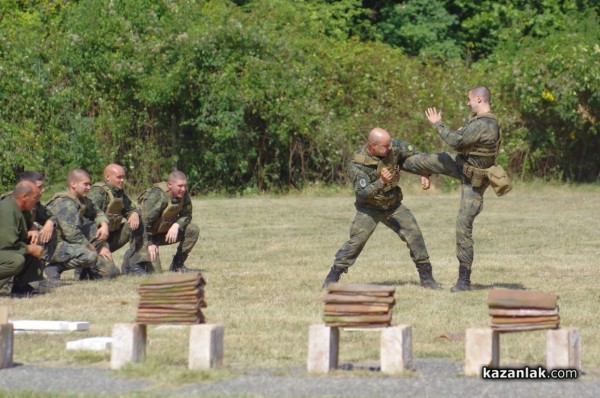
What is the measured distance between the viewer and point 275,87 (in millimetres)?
29891

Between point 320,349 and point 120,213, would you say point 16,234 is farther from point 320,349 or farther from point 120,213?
point 320,349

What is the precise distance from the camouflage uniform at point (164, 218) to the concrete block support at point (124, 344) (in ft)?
22.5

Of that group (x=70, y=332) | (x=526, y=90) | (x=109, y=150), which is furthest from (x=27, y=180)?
(x=526, y=90)

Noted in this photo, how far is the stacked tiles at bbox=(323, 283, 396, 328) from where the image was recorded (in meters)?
8.84

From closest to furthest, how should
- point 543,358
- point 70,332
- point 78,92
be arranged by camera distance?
1. point 543,358
2. point 70,332
3. point 78,92

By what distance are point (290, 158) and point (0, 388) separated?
22838 millimetres

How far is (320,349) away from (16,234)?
5.33 metres

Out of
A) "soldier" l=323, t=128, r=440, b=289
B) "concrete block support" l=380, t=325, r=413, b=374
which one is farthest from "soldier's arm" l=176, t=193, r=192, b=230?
"concrete block support" l=380, t=325, r=413, b=374

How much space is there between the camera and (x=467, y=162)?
13414 mm

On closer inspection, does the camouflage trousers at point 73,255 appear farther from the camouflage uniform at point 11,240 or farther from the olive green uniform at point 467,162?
the olive green uniform at point 467,162

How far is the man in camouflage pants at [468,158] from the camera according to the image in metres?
13.2

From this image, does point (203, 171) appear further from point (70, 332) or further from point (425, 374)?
point (425, 374)

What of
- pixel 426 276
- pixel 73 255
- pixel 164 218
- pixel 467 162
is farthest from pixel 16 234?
pixel 467 162

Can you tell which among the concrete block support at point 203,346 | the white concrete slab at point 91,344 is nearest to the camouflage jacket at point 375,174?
the white concrete slab at point 91,344
